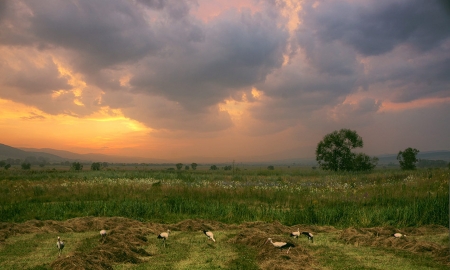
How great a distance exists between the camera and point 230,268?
8.28 meters

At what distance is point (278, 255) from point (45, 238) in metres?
7.68

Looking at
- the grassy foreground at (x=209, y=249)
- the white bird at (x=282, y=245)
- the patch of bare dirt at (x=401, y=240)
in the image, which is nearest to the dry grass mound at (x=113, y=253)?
the grassy foreground at (x=209, y=249)

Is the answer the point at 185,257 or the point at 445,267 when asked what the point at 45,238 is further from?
the point at 445,267

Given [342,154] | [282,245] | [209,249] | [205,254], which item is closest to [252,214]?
[209,249]

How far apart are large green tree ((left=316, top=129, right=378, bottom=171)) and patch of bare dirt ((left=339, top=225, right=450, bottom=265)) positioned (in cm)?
5629

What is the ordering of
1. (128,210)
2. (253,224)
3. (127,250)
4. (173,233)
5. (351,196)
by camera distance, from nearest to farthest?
(127,250) < (173,233) < (253,224) < (128,210) < (351,196)

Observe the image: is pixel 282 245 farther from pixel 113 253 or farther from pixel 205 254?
pixel 113 253

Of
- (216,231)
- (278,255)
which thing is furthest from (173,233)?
(278,255)

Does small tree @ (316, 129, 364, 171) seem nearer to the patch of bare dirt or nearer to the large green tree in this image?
the large green tree

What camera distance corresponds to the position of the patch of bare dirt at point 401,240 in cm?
945

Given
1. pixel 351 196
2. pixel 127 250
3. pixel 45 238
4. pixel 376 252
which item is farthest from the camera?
pixel 351 196

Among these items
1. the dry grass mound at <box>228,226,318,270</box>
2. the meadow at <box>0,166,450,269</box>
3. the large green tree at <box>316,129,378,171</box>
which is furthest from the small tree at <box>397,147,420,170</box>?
the dry grass mound at <box>228,226,318,270</box>

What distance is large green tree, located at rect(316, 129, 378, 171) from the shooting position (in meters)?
67.6

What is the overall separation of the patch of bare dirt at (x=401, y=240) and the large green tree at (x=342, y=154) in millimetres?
56290
